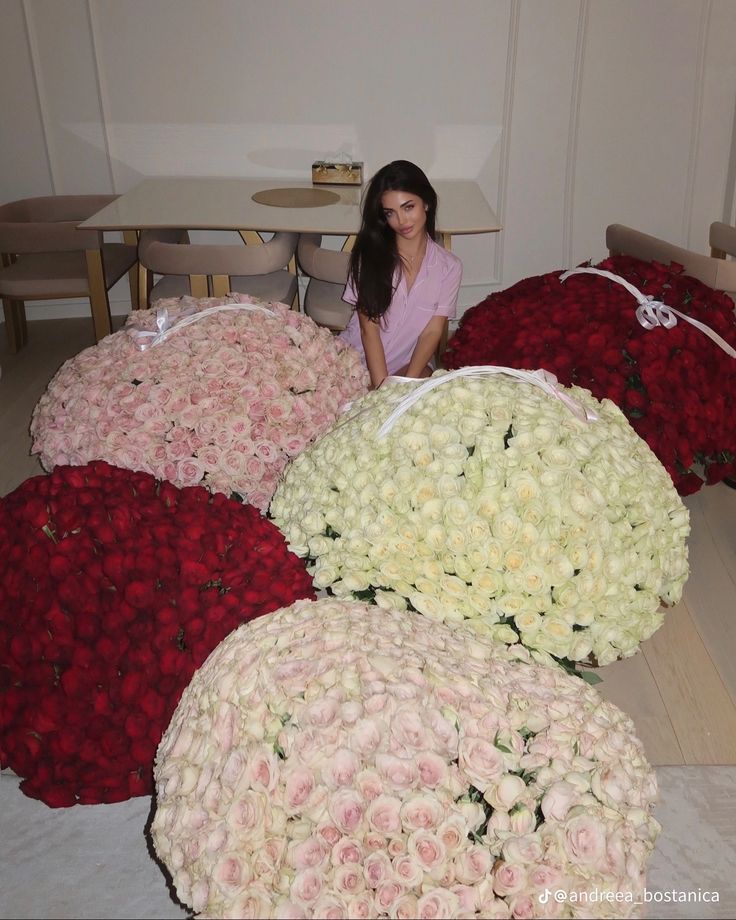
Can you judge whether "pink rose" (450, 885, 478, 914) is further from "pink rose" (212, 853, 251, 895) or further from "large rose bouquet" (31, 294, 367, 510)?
"large rose bouquet" (31, 294, 367, 510)

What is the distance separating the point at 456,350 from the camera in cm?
208

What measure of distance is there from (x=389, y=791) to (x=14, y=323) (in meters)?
4.55

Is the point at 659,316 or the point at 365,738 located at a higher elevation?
the point at 659,316

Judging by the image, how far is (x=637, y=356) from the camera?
1862mm

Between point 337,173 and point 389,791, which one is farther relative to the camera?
Result: point 337,173

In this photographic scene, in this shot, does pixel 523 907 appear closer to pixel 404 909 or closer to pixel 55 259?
pixel 404 909

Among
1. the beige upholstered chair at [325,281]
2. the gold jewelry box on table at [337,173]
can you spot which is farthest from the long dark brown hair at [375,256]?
the gold jewelry box on table at [337,173]

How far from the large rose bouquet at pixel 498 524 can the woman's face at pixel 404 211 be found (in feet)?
4.88

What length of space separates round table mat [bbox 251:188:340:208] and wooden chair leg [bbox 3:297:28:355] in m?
1.59

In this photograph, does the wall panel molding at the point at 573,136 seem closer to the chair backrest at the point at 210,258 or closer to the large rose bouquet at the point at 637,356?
the chair backrest at the point at 210,258

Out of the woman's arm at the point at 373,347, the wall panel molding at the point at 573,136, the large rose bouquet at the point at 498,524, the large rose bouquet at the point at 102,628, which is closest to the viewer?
the large rose bouquet at the point at 102,628

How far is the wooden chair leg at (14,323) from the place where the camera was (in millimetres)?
4629

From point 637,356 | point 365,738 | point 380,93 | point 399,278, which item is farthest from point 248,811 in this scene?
point 380,93

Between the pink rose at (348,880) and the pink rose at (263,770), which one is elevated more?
the pink rose at (263,770)
